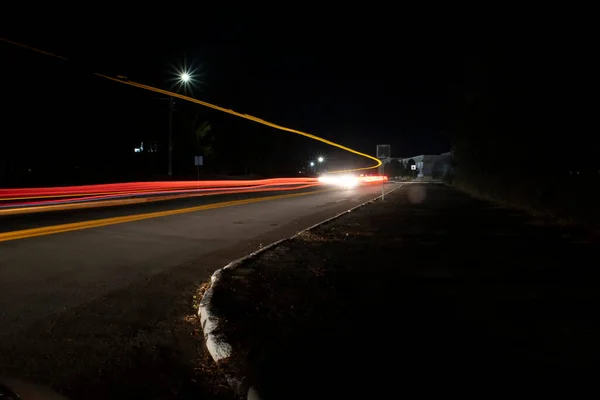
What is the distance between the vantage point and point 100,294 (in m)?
7.77

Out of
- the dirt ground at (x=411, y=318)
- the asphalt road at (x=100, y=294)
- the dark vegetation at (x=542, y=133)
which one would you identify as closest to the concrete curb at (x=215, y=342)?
the dirt ground at (x=411, y=318)

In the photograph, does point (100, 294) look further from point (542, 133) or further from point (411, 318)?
point (542, 133)

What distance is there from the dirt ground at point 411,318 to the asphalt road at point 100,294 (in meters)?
0.86

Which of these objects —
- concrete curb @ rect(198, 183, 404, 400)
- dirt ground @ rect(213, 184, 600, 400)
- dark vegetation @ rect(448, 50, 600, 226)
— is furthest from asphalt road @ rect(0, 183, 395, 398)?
dark vegetation @ rect(448, 50, 600, 226)

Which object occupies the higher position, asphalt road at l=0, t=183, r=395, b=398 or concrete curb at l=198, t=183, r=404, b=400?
concrete curb at l=198, t=183, r=404, b=400

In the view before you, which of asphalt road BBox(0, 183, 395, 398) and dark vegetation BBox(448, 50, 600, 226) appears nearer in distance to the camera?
asphalt road BBox(0, 183, 395, 398)

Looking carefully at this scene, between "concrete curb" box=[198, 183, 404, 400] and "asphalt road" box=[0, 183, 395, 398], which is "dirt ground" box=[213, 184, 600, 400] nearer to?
"concrete curb" box=[198, 183, 404, 400]

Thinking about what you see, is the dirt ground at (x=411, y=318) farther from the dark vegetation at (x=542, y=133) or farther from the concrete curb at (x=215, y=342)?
the dark vegetation at (x=542, y=133)

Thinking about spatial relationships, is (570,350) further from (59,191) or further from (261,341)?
(59,191)

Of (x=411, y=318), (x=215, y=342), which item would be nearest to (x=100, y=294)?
(x=215, y=342)

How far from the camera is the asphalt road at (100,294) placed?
4.97 meters

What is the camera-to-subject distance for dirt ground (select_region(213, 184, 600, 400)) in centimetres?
454

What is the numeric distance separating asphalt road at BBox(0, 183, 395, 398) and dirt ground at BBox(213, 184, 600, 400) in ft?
2.83

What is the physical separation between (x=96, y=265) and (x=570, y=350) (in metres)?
7.72
